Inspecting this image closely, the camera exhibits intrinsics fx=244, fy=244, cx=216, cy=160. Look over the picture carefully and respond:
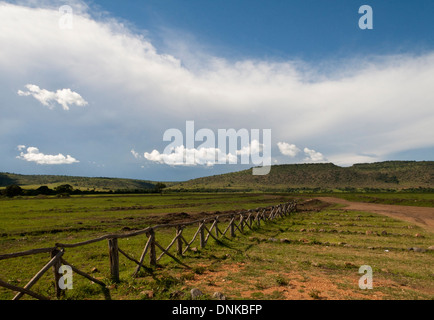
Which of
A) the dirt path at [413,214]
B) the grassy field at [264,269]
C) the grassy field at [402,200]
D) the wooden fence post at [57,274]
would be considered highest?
the wooden fence post at [57,274]

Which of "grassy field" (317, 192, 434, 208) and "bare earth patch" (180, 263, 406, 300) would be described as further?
"grassy field" (317, 192, 434, 208)

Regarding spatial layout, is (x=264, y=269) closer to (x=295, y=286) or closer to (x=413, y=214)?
(x=295, y=286)

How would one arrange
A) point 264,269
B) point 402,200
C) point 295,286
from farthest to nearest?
point 402,200, point 264,269, point 295,286

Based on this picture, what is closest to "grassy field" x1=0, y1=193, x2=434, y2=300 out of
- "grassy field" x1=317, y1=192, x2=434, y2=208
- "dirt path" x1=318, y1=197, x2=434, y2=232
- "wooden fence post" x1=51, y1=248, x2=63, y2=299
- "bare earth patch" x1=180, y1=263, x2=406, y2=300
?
"bare earth patch" x1=180, y1=263, x2=406, y2=300

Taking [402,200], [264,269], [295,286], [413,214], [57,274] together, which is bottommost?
[402,200]

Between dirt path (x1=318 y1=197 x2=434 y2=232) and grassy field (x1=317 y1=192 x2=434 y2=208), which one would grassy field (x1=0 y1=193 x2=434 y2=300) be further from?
grassy field (x1=317 y1=192 x2=434 y2=208)

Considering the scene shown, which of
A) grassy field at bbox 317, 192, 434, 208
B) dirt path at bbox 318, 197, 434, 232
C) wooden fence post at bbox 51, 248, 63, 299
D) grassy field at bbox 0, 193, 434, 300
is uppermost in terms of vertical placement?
wooden fence post at bbox 51, 248, 63, 299

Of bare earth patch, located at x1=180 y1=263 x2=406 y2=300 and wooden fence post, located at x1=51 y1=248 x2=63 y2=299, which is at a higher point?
wooden fence post, located at x1=51 y1=248 x2=63 y2=299

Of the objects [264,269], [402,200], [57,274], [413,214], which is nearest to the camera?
[57,274]

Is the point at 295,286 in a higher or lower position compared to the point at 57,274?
lower

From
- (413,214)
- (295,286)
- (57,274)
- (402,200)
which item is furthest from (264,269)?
(402,200)

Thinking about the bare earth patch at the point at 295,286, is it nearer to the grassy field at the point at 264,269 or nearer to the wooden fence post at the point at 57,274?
the grassy field at the point at 264,269

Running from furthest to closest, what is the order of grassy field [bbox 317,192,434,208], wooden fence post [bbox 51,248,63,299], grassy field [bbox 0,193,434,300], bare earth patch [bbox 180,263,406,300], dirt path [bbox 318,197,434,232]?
grassy field [bbox 317,192,434,208]
dirt path [bbox 318,197,434,232]
grassy field [bbox 0,193,434,300]
bare earth patch [bbox 180,263,406,300]
wooden fence post [bbox 51,248,63,299]

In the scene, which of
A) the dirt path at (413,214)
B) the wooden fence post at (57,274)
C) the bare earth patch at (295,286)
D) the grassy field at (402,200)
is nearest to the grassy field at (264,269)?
the bare earth patch at (295,286)
